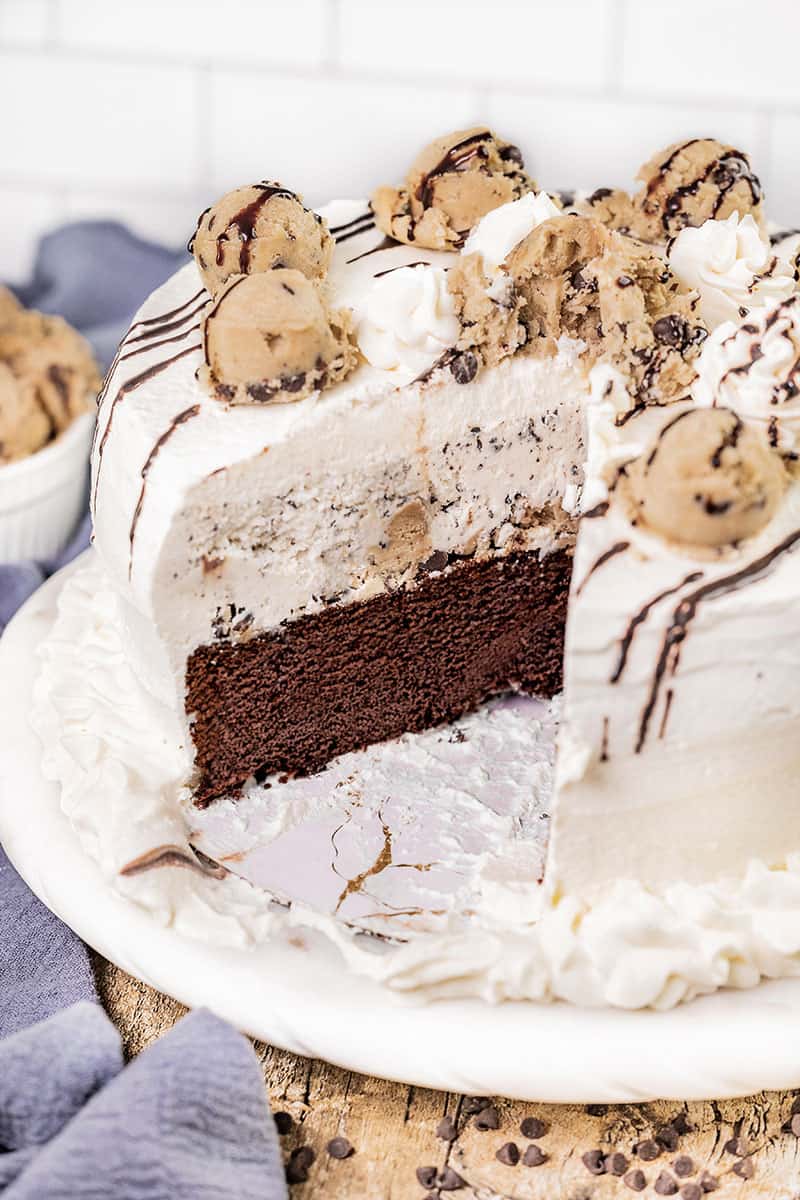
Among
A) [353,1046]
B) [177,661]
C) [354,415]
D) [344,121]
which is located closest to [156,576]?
[177,661]

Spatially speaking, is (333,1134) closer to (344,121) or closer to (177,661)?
(177,661)

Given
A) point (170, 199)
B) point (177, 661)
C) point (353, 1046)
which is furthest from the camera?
point (170, 199)

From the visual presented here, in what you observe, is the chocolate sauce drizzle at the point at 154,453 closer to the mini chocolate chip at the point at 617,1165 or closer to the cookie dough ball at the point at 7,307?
the mini chocolate chip at the point at 617,1165

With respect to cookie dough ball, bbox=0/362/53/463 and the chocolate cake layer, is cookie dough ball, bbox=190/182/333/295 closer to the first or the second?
the chocolate cake layer

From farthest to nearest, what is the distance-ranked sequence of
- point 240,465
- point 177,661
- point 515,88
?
1. point 515,88
2. point 177,661
3. point 240,465

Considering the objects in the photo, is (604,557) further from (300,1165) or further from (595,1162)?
(300,1165)

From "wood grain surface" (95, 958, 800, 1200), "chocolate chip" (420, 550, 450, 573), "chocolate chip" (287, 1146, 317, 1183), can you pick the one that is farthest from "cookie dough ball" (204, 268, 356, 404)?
"chocolate chip" (287, 1146, 317, 1183)
